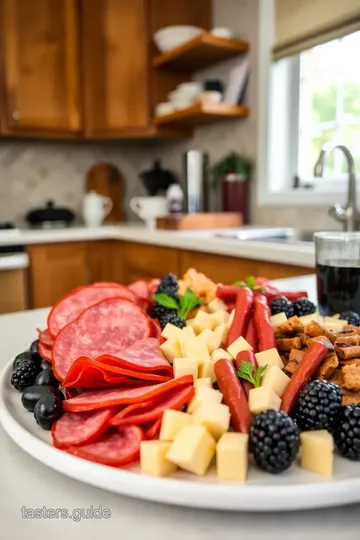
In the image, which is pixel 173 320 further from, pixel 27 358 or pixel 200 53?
pixel 200 53

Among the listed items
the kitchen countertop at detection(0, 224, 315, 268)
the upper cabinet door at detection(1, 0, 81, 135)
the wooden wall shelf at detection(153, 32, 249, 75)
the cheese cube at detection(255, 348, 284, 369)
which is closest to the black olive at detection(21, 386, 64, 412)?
the cheese cube at detection(255, 348, 284, 369)

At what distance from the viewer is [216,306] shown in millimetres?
903

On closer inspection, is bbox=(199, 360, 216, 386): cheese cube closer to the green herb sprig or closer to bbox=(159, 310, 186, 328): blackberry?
the green herb sprig

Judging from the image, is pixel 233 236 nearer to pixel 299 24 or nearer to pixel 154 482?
pixel 299 24

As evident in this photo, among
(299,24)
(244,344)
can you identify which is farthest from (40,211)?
(244,344)

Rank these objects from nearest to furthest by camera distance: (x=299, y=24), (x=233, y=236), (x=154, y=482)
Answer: (x=154, y=482)
(x=233, y=236)
(x=299, y=24)

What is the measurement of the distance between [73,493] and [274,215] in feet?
7.99

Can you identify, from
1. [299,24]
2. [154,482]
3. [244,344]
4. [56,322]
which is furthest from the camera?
[299,24]

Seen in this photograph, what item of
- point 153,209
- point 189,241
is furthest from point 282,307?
point 153,209

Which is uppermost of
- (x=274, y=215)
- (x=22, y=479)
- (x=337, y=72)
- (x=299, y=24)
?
(x=299, y=24)

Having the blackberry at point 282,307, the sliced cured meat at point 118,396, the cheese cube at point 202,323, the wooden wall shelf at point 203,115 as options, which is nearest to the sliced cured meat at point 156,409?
the sliced cured meat at point 118,396

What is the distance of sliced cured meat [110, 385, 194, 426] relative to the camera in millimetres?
515

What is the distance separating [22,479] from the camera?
0.51m

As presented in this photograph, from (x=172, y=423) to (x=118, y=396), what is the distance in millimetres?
71
